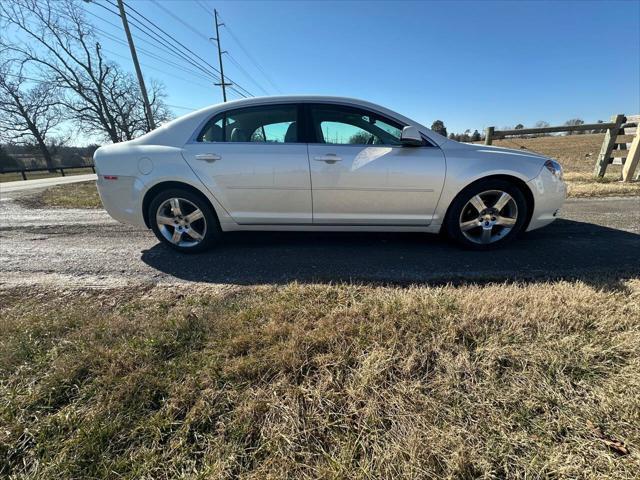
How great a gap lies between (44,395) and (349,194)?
103 inches

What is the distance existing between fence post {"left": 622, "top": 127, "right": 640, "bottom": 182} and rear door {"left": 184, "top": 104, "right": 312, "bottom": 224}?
8.33m

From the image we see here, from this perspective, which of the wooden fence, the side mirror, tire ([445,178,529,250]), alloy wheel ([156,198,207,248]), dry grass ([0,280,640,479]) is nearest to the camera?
dry grass ([0,280,640,479])

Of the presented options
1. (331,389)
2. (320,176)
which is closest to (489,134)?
(320,176)

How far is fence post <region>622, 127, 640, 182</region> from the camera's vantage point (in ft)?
22.3

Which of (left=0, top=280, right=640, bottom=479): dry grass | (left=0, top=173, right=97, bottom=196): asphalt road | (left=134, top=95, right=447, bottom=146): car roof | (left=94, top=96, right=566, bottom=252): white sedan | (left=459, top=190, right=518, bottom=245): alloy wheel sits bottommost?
(left=0, top=280, right=640, bottom=479): dry grass

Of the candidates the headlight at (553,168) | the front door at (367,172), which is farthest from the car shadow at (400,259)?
the headlight at (553,168)

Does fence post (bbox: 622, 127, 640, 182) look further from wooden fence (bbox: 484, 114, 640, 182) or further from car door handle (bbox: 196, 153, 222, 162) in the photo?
car door handle (bbox: 196, 153, 222, 162)

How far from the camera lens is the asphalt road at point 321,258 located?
9.02 feet

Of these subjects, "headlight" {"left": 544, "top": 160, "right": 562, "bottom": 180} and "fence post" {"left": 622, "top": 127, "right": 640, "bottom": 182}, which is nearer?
"headlight" {"left": 544, "top": 160, "right": 562, "bottom": 180}

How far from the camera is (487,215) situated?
3191 mm

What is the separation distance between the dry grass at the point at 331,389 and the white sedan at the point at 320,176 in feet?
4.00

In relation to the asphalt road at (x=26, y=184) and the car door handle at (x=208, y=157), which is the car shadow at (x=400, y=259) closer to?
the car door handle at (x=208, y=157)

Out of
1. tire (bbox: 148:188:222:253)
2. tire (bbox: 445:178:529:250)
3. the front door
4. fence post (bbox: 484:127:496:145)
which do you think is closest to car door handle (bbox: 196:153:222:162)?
tire (bbox: 148:188:222:253)

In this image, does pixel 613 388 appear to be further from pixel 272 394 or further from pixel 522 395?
pixel 272 394
